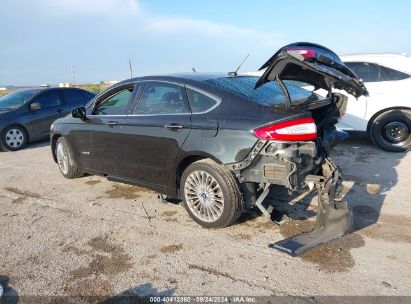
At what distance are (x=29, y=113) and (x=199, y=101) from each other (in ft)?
23.5

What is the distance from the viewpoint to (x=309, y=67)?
3574 millimetres

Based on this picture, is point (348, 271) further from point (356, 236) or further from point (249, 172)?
point (249, 172)

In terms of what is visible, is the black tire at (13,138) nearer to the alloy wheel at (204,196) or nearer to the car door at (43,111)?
the car door at (43,111)

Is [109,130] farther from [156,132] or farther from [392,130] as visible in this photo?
[392,130]

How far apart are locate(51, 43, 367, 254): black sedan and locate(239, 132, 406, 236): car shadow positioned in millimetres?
537

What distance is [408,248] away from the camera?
359cm

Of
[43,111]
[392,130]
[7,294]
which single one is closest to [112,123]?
A: [7,294]

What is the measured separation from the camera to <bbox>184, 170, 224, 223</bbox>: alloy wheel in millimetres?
4055

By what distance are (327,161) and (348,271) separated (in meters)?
1.13

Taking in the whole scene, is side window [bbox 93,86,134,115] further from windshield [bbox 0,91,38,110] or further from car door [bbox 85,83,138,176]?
windshield [bbox 0,91,38,110]

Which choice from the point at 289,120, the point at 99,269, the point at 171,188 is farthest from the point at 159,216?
the point at 289,120

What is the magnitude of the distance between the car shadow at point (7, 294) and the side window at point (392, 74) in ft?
22.3

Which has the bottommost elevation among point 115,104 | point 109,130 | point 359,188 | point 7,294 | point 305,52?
point 7,294

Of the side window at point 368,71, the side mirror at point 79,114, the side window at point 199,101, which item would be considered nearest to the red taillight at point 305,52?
the side window at point 199,101
